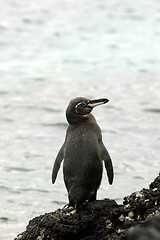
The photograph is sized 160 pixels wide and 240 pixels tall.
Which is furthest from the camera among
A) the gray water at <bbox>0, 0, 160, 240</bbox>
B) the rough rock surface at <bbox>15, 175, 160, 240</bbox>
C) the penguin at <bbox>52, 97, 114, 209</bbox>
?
the gray water at <bbox>0, 0, 160, 240</bbox>

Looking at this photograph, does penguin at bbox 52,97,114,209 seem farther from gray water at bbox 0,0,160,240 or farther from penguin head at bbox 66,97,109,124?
gray water at bbox 0,0,160,240

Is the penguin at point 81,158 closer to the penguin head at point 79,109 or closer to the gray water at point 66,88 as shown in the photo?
the penguin head at point 79,109

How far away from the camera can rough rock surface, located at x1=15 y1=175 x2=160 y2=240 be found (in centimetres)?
612

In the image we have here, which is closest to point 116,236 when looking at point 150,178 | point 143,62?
point 150,178

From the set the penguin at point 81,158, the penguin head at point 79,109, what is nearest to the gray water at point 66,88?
the penguin at point 81,158

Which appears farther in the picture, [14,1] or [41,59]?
[14,1]

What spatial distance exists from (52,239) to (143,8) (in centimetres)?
1911

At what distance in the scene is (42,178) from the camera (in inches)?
466

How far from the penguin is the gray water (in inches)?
87.0

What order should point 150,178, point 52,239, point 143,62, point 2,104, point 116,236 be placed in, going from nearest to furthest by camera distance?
point 116,236 < point 52,239 < point 150,178 < point 2,104 < point 143,62

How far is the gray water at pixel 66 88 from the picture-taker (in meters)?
11.4

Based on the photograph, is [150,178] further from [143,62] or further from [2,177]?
[143,62]

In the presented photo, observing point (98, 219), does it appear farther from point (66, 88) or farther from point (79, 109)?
point (66, 88)

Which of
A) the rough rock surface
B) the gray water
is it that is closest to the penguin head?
the rough rock surface
